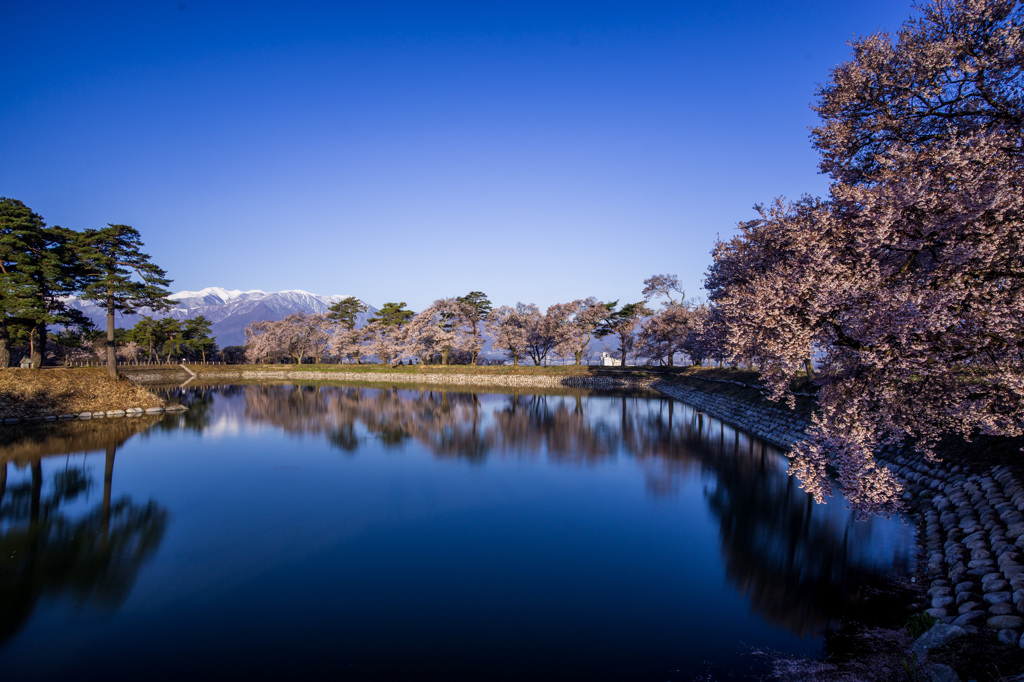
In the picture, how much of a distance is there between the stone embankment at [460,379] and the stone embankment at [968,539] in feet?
134

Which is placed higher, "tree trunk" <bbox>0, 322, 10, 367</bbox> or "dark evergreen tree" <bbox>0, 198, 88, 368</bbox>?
"dark evergreen tree" <bbox>0, 198, 88, 368</bbox>

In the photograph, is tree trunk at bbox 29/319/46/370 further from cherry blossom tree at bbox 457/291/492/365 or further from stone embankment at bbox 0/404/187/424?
cherry blossom tree at bbox 457/291/492/365

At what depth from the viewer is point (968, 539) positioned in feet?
27.5

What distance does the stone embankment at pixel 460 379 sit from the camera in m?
55.1

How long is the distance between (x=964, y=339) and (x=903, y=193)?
8.11ft

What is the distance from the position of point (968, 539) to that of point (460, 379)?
51.9 meters

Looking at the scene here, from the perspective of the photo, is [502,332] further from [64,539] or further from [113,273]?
[64,539]

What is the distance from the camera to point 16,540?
10.6 meters

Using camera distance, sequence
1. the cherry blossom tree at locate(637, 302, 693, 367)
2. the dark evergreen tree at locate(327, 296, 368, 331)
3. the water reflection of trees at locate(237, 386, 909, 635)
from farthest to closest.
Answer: the dark evergreen tree at locate(327, 296, 368, 331)
the cherry blossom tree at locate(637, 302, 693, 367)
the water reflection of trees at locate(237, 386, 909, 635)

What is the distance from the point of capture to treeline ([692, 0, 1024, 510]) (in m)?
7.50

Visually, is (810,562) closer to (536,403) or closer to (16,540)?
(16,540)

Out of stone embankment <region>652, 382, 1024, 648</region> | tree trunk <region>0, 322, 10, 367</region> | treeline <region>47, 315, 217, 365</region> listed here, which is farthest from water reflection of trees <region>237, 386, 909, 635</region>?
treeline <region>47, 315, 217, 365</region>

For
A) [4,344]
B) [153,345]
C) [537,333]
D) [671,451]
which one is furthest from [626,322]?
[153,345]

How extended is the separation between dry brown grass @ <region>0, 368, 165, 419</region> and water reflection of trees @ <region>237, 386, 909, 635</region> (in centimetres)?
735
